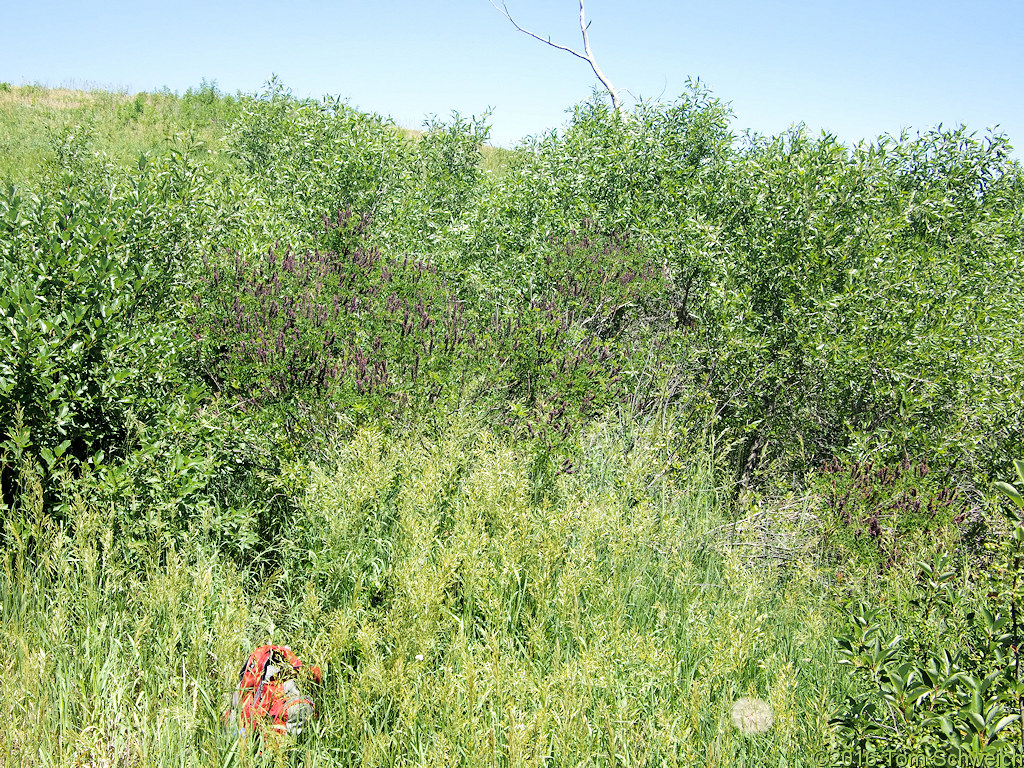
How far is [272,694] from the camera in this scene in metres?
2.34

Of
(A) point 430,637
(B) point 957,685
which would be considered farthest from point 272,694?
(B) point 957,685

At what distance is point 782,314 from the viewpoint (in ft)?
19.8

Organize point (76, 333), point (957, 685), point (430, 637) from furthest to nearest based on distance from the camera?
1. point (76, 333)
2. point (430, 637)
3. point (957, 685)

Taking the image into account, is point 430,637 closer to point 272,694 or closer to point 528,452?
point 272,694

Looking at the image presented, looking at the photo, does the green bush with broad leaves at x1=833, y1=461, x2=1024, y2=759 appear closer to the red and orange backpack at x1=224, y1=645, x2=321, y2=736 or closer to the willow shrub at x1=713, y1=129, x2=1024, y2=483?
the red and orange backpack at x1=224, y1=645, x2=321, y2=736

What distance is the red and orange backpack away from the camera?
2.24m

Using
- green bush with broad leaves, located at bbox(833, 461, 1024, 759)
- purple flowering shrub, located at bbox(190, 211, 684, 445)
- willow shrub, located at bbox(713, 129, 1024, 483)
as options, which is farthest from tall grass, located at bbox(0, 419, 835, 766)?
willow shrub, located at bbox(713, 129, 1024, 483)

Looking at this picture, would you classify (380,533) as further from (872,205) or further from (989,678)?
(872,205)

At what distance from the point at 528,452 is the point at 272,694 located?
2409mm

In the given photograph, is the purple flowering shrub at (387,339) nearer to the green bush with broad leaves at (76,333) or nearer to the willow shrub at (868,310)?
the green bush with broad leaves at (76,333)

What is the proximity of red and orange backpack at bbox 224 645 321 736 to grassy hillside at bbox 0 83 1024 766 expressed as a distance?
8cm

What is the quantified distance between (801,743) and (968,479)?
426 cm

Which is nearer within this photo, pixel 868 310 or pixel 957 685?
pixel 957 685

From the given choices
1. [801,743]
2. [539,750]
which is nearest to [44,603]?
[539,750]
